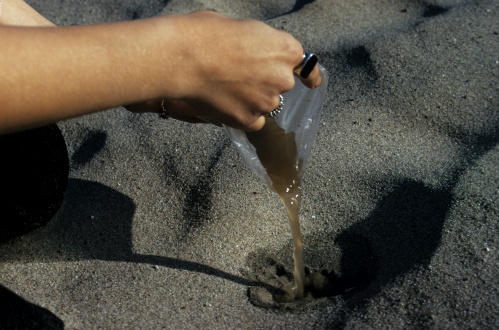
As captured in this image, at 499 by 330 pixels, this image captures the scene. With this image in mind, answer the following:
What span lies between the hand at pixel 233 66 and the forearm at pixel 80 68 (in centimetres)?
4

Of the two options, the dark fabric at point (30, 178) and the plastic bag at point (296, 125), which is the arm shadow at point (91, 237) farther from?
the plastic bag at point (296, 125)

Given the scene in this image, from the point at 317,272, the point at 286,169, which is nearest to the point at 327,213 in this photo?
the point at 317,272

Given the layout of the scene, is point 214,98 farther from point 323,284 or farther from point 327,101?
point 327,101

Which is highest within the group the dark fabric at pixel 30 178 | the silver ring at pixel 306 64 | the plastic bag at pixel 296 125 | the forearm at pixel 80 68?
the forearm at pixel 80 68

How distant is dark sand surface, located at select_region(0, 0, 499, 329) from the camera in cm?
140

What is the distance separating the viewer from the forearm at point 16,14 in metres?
1.53

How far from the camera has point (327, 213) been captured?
172 centimetres

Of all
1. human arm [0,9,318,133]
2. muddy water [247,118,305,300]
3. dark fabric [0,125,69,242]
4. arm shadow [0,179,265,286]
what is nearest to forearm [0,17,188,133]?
human arm [0,9,318,133]

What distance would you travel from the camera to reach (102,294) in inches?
58.6

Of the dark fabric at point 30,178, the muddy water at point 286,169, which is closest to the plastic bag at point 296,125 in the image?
the muddy water at point 286,169

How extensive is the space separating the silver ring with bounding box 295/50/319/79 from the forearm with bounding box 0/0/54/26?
3.01ft

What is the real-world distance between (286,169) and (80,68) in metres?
0.73

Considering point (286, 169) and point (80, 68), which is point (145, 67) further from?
point (286, 169)

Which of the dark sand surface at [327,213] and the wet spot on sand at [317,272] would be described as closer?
the dark sand surface at [327,213]
